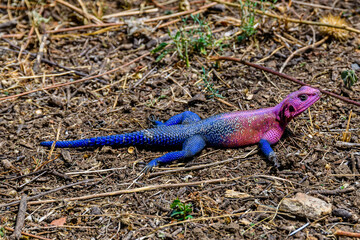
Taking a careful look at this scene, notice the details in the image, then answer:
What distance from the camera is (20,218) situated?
4145 mm

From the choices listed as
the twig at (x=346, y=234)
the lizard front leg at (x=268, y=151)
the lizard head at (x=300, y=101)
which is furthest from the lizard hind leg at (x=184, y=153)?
the twig at (x=346, y=234)

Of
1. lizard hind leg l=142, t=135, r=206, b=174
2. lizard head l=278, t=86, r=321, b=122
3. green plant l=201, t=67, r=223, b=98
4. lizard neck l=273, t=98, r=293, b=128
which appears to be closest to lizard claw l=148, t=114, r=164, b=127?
lizard hind leg l=142, t=135, r=206, b=174

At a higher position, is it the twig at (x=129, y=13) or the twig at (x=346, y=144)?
the twig at (x=129, y=13)

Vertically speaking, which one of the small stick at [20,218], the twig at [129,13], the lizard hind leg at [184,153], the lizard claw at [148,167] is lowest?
the small stick at [20,218]

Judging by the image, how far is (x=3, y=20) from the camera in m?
8.06

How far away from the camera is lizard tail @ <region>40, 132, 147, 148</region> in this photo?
16.9ft

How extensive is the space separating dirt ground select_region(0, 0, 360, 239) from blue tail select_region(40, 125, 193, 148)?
0.40 ft

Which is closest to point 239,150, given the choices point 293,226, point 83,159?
point 293,226

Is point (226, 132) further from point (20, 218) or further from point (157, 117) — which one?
point (20, 218)

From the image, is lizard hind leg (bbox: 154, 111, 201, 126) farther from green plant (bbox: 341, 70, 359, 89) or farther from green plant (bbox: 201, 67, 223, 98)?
green plant (bbox: 341, 70, 359, 89)

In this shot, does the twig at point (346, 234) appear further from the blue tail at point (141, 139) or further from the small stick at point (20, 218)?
the small stick at point (20, 218)

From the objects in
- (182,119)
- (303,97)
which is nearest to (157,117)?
(182,119)

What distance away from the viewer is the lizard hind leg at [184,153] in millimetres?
4922

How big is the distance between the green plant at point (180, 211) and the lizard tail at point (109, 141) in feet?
4.55
